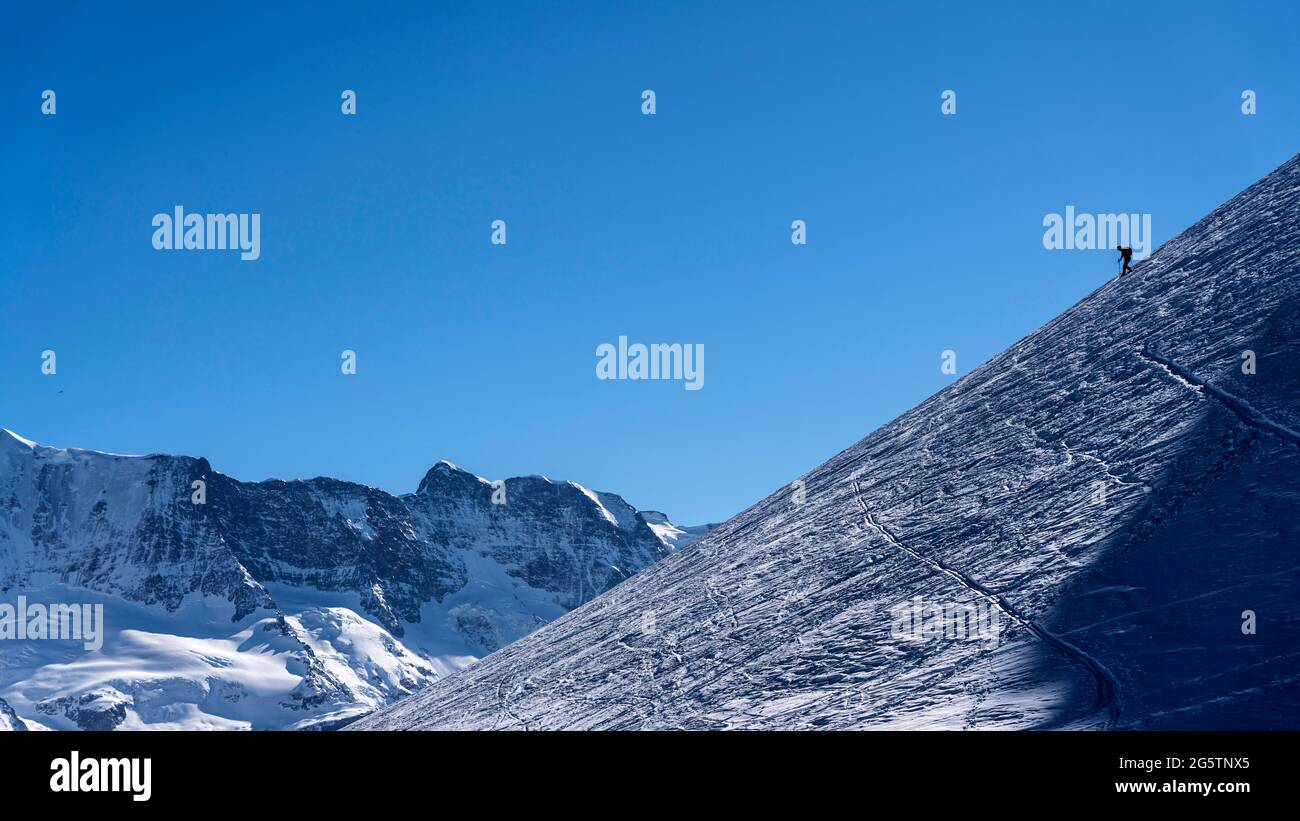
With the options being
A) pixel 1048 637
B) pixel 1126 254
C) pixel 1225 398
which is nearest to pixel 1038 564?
pixel 1048 637

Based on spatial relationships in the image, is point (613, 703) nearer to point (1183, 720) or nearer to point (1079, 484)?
point (1079, 484)

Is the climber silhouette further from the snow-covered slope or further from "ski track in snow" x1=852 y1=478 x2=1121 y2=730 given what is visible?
"ski track in snow" x1=852 y1=478 x2=1121 y2=730

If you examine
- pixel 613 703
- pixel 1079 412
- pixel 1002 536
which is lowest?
pixel 613 703

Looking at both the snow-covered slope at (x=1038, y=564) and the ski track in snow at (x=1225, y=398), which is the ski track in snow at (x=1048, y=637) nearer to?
the snow-covered slope at (x=1038, y=564)

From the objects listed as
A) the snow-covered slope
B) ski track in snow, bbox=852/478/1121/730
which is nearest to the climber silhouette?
the snow-covered slope

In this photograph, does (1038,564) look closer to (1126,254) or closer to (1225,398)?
(1225,398)
